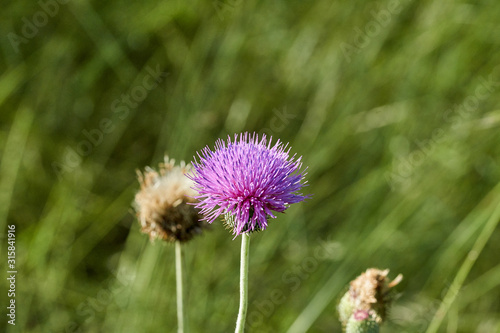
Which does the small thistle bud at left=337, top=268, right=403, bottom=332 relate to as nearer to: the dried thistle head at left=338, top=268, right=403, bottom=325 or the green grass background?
the dried thistle head at left=338, top=268, right=403, bottom=325

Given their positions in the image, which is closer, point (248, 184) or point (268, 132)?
point (248, 184)

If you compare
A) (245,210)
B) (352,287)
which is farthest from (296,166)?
(352,287)

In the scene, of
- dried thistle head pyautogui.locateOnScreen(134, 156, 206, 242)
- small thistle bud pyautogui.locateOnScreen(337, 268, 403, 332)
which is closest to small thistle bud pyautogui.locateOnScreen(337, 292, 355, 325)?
small thistle bud pyautogui.locateOnScreen(337, 268, 403, 332)

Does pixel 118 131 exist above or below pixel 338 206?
above

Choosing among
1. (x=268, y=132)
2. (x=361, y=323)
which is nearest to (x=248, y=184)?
(x=361, y=323)

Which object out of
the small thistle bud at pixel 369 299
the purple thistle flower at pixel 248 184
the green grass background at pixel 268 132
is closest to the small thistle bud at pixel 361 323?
the small thistle bud at pixel 369 299

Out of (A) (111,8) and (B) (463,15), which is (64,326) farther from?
(B) (463,15)

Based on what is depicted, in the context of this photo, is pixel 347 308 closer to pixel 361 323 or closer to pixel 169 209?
pixel 361 323
